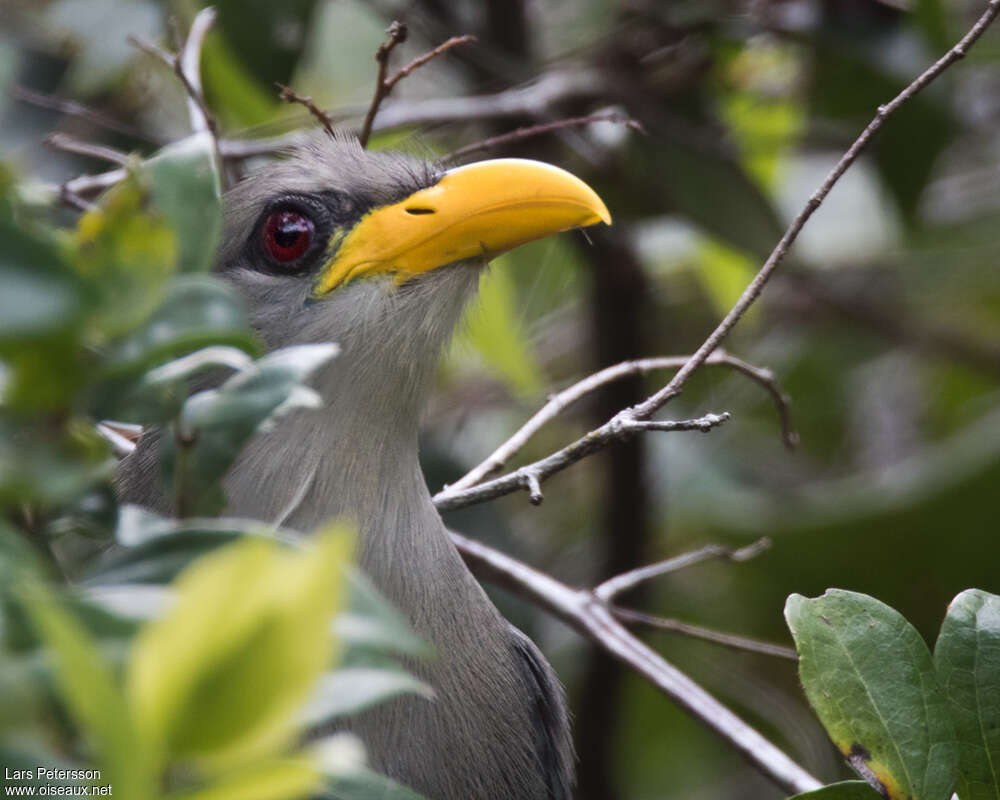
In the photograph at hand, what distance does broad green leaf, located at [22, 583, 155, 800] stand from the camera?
30.1 inches

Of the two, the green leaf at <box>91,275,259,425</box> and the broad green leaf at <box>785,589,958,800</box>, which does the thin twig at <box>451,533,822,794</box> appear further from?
the green leaf at <box>91,275,259,425</box>

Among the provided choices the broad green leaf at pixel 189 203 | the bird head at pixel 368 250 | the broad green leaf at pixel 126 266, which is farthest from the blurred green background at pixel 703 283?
the broad green leaf at pixel 126 266

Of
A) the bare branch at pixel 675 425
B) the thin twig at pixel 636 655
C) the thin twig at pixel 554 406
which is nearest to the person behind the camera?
the bare branch at pixel 675 425

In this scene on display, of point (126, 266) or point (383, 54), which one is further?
point (383, 54)

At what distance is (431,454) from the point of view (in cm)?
365

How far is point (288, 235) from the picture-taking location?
258cm

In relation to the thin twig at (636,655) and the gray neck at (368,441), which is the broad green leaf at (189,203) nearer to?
the gray neck at (368,441)

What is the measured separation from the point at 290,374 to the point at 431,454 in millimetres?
2451

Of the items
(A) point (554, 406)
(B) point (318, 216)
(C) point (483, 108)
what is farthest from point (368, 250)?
(C) point (483, 108)

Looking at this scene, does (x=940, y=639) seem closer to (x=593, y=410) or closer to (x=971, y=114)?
(x=593, y=410)

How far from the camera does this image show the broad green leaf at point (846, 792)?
1.62m

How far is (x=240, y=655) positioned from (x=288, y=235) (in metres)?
1.87

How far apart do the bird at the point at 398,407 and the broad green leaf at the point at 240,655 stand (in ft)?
4.45

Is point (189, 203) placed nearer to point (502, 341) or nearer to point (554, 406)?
point (554, 406)
